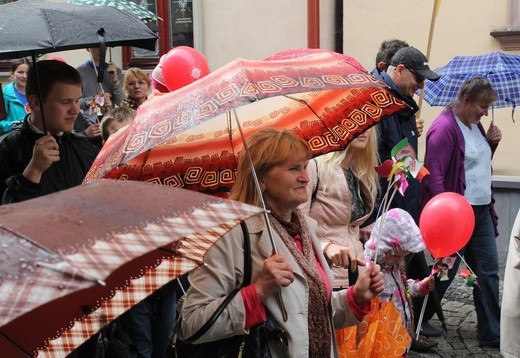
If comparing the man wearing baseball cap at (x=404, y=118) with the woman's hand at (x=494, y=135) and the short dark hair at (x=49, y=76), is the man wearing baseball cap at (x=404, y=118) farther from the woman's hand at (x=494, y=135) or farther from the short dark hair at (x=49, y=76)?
the short dark hair at (x=49, y=76)

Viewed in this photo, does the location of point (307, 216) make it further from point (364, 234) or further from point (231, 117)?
point (364, 234)

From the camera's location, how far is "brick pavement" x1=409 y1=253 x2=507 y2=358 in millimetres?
6617

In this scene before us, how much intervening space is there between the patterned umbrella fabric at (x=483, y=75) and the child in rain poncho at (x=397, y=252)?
8.31 ft

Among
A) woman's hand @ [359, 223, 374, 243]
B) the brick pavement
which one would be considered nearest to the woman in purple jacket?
the brick pavement

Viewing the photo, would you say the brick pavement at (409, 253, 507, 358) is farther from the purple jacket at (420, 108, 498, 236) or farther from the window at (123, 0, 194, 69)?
the window at (123, 0, 194, 69)

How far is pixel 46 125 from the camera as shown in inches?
177

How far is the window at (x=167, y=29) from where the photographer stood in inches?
456

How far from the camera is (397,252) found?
16.9 ft

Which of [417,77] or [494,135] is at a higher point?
[417,77]

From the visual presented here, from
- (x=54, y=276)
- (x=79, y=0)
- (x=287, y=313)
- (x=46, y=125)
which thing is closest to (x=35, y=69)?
(x=46, y=125)

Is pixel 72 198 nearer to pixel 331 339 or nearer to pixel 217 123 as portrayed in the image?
pixel 331 339

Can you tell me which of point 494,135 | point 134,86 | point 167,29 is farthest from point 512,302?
point 167,29

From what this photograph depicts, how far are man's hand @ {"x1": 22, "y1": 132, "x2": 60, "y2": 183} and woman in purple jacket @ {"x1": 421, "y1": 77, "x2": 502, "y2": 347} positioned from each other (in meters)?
3.28

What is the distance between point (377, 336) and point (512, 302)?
2.23 ft
